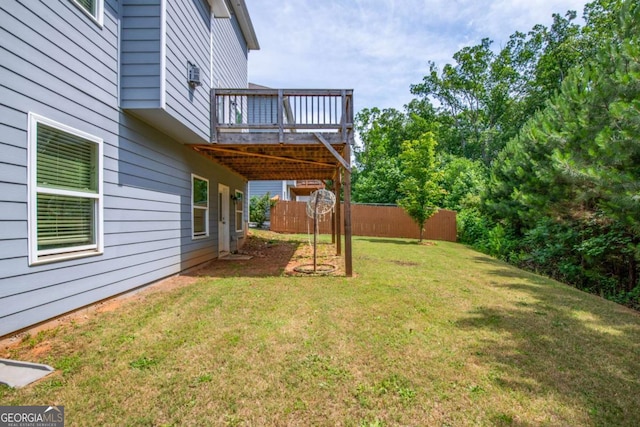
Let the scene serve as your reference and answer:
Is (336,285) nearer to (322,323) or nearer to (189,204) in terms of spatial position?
(322,323)

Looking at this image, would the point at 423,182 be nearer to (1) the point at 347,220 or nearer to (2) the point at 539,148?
(2) the point at 539,148

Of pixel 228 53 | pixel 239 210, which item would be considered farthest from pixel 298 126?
pixel 239 210

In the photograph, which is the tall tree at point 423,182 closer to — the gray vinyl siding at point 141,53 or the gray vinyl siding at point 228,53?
the gray vinyl siding at point 228,53

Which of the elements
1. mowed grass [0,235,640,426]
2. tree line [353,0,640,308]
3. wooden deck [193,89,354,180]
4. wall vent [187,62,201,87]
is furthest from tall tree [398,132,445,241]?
wall vent [187,62,201,87]

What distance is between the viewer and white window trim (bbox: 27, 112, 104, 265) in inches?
111

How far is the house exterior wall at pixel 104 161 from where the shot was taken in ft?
8.69

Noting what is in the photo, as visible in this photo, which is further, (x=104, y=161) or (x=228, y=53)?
(x=228, y=53)

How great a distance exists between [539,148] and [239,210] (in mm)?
9395

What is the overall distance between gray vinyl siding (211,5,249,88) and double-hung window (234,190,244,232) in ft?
11.3

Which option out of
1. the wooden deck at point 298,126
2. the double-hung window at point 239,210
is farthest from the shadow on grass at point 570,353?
the double-hung window at point 239,210

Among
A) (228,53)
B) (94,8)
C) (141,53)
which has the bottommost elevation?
(141,53)

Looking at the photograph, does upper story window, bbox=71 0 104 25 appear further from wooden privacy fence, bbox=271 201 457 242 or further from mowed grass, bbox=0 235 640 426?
A: wooden privacy fence, bbox=271 201 457 242

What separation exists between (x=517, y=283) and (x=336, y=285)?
375 cm

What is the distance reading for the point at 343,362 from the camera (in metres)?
2.52
